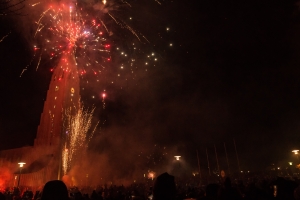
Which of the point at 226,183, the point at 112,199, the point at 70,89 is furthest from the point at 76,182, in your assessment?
the point at 226,183

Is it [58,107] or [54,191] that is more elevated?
[58,107]

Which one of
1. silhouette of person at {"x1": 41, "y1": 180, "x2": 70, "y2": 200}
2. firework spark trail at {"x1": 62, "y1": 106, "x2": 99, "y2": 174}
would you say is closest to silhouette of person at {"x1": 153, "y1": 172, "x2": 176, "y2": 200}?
silhouette of person at {"x1": 41, "y1": 180, "x2": 70, "y2": 200}

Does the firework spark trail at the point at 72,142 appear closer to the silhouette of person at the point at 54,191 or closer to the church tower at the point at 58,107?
the church tower at the point at 58,107

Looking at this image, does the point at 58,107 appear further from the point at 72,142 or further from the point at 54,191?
the point at 54,191

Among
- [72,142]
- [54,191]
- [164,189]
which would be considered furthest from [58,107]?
[164,189]

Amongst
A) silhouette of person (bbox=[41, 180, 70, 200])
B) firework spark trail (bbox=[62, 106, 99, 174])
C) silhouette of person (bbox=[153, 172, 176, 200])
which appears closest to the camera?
silhouette of person (bbox=[41, 180, 70, 200])

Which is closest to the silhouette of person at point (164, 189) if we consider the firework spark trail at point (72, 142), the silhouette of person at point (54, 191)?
the silhouette of person at point (54, 191)

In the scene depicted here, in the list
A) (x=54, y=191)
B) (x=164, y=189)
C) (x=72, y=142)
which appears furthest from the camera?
(x=72, y=142)

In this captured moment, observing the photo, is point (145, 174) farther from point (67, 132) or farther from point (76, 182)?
point (67, 132)

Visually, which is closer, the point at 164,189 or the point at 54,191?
the point at 54,191

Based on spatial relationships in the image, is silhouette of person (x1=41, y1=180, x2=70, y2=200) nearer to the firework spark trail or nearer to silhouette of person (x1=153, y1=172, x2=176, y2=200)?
silhouette of person (x1=153, y1=172, x2=176, y2=200)

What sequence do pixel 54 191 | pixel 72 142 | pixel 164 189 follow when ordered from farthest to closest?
1. pixel 72 142
2. pixel 164 189
3. pixel 54 191

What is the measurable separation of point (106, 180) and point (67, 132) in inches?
432

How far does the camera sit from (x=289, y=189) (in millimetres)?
4594
